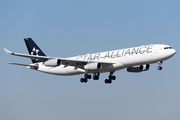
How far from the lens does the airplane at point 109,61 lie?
5389 centimetres

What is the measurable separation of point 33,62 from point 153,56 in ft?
83.1

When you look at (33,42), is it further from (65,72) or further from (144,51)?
(144,51)

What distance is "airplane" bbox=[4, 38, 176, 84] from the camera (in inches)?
2122

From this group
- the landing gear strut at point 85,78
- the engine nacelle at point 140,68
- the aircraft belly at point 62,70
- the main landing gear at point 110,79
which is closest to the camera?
the landing gear strut at point 85,78

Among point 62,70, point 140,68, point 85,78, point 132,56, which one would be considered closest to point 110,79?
point 85,78

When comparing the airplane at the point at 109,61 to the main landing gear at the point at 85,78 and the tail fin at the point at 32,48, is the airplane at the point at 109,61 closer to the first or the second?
the main landing gear at the point at 85,78

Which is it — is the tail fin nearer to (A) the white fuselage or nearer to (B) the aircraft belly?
(B) the aircraft belly

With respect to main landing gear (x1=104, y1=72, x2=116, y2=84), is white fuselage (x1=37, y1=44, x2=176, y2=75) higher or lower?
higher

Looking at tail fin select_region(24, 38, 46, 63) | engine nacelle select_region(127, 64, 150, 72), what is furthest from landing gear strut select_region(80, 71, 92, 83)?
tail fin select_region(24, 38, 46, 63)

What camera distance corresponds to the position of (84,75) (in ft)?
196

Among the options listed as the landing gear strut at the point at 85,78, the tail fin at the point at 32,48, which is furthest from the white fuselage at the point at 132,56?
the tail fin at the point at 32,48

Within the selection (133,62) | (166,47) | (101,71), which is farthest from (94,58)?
(166,47)

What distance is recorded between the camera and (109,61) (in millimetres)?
57594

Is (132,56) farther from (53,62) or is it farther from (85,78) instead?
(53,62)
